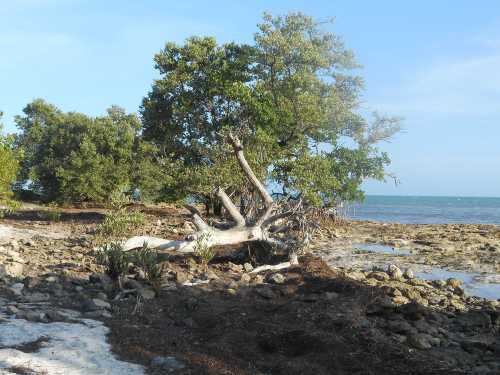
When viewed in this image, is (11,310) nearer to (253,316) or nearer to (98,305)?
(98,305)

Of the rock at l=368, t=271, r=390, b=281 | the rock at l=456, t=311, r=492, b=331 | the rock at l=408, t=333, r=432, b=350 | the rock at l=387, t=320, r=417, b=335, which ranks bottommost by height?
the rock at l=456, t=311, r=492, b=331

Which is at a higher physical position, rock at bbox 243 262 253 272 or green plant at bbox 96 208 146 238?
green plant at bbox 96 208 146 238

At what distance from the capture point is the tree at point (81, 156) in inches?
1395

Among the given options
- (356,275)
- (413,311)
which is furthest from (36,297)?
(356,275)

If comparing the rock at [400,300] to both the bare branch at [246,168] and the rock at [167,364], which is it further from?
the bare branch at [246,168]

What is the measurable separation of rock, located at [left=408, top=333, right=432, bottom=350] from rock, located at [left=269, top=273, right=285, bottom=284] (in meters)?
4.29

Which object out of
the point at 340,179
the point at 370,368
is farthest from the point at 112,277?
the point at 340,179

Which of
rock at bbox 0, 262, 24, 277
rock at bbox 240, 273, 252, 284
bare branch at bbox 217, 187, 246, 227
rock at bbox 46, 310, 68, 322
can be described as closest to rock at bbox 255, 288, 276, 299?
rock at bbox 240, 273, 252, 284

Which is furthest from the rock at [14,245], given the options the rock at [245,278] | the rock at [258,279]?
the rock at [258,279]

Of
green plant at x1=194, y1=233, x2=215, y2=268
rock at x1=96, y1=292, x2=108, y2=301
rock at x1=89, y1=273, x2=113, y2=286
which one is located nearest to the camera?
rock at x1=96, y1=292, x2=108, y2=301

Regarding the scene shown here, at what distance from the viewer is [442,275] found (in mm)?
17156

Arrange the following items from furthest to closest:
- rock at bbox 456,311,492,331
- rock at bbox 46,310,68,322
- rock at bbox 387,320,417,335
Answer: rock at bbox 456,311,492,331
rock at bbox 387,320,417,335
rock at bbox 46,310,68,322

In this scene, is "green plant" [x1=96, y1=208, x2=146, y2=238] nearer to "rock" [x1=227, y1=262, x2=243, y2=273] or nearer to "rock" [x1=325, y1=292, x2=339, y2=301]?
"rock" [x1=227, y1=262, x2=243, y2=273]

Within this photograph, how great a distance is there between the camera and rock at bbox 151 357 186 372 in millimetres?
6711
